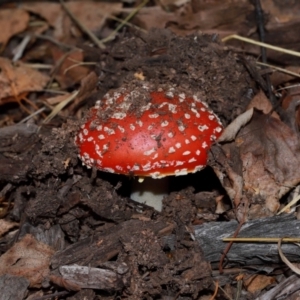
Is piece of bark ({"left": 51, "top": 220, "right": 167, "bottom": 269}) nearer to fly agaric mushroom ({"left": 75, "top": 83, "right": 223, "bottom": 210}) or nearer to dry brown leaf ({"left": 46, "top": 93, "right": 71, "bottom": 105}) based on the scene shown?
fly agaric mushroom ({"left": 75, "top": 83, "right": 223, "bottom": 210})

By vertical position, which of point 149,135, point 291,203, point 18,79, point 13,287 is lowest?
point 13,287

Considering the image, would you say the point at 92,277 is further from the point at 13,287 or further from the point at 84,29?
the point at 84,29

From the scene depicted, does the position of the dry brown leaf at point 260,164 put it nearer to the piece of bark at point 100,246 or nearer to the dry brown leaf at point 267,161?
the dry brown leaf at point 267,161

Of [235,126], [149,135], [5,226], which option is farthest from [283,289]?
[5,226]

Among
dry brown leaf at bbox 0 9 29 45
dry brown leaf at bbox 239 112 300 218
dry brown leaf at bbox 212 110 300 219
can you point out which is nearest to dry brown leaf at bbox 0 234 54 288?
dry brown leaf at bbox 212 110 300 219

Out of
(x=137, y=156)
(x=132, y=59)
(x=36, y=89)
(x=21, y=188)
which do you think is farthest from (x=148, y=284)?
(x=36, y=89)

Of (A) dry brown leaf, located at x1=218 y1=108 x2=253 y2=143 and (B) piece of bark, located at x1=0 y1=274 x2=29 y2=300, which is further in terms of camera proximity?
(A) dry brown leaf, located at x1=218 y1=108 x2=253 y2=143
